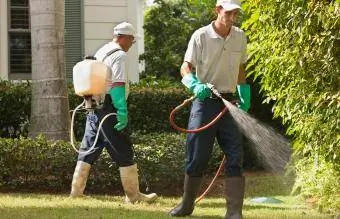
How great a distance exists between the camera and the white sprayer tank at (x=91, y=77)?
7137 mm

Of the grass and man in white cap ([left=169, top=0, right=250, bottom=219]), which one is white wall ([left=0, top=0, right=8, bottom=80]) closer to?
the grass

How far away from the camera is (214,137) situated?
20.9 ft

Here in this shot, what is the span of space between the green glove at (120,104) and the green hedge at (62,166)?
1.47m

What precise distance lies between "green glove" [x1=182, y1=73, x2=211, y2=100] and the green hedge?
2.63 m

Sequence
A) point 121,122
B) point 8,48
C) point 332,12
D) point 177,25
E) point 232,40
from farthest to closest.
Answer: point 177,25 < point 8,48 < point 121,122 < point 232,40 < point 332,12

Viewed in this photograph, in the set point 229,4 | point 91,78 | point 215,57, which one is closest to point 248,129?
point 215,57

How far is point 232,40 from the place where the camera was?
21.1ft

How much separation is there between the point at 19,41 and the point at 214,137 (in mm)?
6593

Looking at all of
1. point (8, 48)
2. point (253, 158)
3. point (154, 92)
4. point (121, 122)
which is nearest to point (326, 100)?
point (121, 122)

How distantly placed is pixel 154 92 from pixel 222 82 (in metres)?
4.84

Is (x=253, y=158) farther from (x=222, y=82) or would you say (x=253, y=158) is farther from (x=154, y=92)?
(x=222, y=82)

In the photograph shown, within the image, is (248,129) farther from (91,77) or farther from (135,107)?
(135,107)

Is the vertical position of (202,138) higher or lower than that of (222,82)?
lower

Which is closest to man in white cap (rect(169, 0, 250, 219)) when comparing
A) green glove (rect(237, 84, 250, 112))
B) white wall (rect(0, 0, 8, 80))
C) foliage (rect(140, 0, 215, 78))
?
green glove (rect(237, 84, 250, 112))
